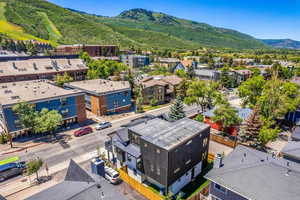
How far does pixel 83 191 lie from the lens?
14719 mm

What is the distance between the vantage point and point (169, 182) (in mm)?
20875

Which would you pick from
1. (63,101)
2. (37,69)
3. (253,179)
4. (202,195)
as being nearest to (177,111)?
(202,195)

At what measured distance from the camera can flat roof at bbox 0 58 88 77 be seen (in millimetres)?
63188

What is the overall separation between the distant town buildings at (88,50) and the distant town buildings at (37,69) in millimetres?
41979

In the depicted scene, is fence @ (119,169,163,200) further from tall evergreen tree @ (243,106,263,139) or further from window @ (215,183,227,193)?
tall evergreen tree @ (243,106,263,139)

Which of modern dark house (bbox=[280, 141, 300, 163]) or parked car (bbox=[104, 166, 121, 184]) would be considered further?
parked car (bbox=[104, 166, 121, 184])

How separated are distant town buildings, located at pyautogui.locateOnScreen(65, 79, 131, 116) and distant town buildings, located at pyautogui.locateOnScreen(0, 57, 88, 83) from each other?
897 inches

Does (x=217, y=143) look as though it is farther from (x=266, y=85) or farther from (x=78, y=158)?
(x=78, y=158)

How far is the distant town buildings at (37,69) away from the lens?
61.6 m

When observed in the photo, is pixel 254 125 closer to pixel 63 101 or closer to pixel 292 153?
pixel 292 153

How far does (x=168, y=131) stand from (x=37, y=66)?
6814 centimetres

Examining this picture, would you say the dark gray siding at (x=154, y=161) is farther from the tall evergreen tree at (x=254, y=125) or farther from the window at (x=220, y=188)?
the tall evergreen tree at (x=254, y=125)

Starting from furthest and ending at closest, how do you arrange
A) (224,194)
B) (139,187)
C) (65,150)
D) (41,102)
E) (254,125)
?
1. (41,102)
2. (65,150)
3. (254,125)
4. (139,187)
5. (224,194)

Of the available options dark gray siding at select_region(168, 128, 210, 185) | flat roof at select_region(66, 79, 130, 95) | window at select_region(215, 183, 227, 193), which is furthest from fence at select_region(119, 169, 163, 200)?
flat roof at select_region(66, 79, 130, 95)
